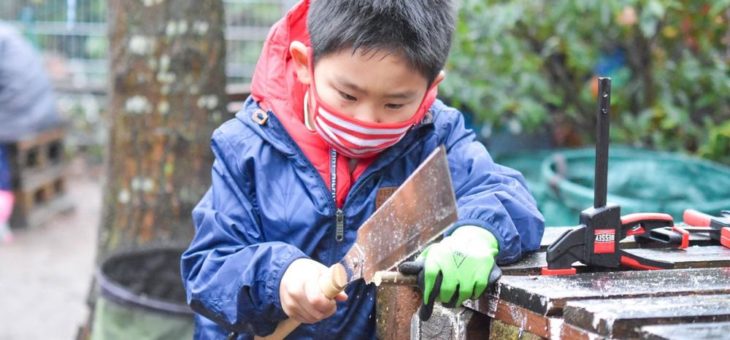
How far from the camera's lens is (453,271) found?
1866 millimetres

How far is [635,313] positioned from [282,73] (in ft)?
3.56

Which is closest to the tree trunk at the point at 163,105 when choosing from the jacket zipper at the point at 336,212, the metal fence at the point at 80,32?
the jacket zipper at the point at 336,212

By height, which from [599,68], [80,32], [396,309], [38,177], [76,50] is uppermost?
[80,32]

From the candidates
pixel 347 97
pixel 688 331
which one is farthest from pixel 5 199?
pixel 688 331

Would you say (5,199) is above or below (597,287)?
below

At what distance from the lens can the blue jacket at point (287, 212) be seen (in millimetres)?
2129

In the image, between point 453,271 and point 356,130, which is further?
point 356,130

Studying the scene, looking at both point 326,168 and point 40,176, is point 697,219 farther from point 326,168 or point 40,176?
point 40,176

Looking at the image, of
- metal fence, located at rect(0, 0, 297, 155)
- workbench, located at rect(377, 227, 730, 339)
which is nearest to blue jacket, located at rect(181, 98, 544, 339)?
workbench, located at rect(377, 227, 730, 339)

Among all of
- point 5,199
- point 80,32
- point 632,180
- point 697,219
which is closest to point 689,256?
point 697,219

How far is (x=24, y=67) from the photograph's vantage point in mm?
8078

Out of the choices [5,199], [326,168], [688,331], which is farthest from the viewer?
[5,199]

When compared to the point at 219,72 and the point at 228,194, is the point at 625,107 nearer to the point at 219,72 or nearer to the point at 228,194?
the point at 219,72

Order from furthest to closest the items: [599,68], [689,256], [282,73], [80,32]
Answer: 1. [80,32]
2. [599,68]
3. [282,73]
4. [689,256]
